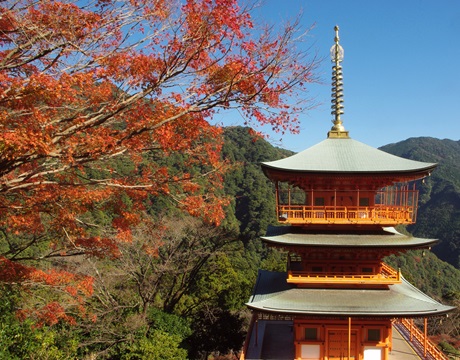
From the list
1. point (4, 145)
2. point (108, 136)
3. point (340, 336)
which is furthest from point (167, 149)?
point (340, 336)

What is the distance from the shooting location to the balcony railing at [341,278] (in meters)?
12.1

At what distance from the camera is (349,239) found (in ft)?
40.5

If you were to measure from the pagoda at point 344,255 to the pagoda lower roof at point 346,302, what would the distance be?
3 cm

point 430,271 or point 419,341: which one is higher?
point 419,341

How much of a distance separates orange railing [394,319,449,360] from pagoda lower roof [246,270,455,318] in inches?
63.8

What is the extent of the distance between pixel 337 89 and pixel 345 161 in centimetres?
305

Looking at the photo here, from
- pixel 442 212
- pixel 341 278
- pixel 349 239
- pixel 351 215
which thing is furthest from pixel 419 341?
pixel 442 212

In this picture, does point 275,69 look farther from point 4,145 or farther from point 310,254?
point 310,254

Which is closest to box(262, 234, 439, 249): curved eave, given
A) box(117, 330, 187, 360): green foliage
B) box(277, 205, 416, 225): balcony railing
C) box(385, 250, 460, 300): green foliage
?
box(277, 205, 416, 225): balcony railing

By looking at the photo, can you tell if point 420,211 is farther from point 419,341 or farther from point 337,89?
point 337,89

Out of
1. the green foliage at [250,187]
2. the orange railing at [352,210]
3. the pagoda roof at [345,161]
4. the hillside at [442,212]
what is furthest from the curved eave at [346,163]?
the hillside at [442,212]

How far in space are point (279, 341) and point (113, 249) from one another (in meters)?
7.69

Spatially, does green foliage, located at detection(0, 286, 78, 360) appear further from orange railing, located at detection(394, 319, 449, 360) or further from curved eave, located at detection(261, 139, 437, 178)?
orange railing, located at detection(394, 319, 449, 360)

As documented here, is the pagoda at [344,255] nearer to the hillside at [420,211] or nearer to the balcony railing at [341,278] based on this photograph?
the balcony railing at [341,278]
